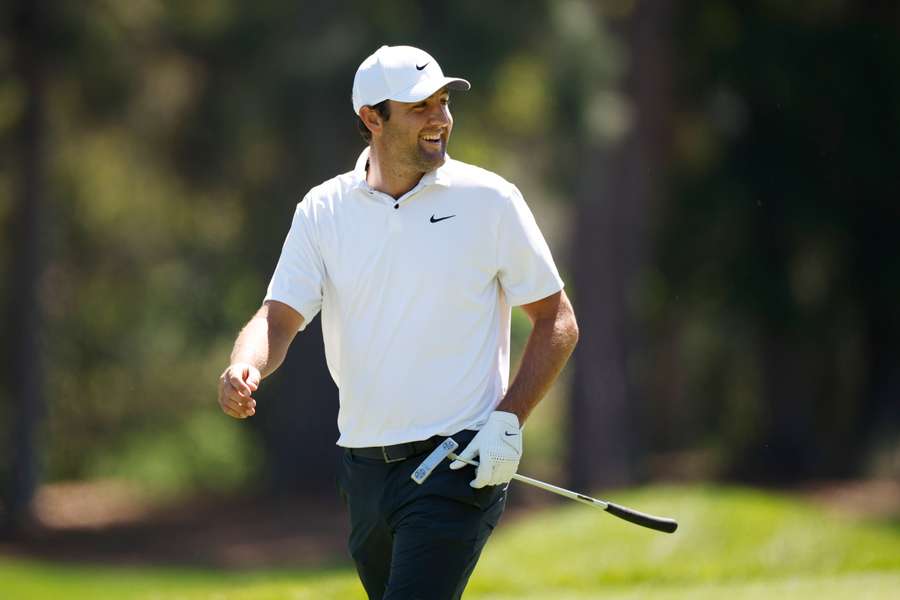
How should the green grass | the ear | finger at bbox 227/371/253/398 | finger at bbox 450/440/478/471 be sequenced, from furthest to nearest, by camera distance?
the green grass → the ear → finger at bbox 450/440/478/471 → finger at bbox 227/371/253/398

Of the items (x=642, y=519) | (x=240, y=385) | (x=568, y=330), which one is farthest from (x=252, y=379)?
(x=642, y=519)

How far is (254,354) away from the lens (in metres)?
4.32

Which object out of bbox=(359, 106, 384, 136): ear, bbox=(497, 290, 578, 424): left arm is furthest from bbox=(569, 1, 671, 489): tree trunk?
bbox=(497, 290, 578, 424): left arm

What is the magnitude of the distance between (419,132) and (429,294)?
55 centimetres

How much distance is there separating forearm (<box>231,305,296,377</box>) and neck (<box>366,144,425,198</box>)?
0.55 meters

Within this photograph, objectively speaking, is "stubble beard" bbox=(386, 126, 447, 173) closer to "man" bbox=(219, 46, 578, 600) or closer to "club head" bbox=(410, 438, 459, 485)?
"man" bbox=(219, 46, 578, 600)

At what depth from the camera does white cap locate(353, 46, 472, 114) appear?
438cm

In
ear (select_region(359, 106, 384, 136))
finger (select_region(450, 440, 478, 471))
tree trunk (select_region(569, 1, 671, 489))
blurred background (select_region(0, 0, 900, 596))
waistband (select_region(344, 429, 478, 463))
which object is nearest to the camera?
finger (select_region(450, 440, 478, 471))

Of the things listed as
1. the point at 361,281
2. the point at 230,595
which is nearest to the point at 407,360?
the point at 361,281

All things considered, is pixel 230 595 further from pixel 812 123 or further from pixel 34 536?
pixel 812 123

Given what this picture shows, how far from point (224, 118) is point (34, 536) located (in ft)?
19.0

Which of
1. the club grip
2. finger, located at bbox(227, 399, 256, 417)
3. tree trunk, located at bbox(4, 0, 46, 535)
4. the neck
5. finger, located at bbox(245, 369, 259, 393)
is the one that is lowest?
tree trunk, located at bbox(4, 0, 46, 535)

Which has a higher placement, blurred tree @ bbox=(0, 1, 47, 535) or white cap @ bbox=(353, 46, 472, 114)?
white cap @ bbox=(353, 46, 472, 114)

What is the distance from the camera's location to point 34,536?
56.4ft
